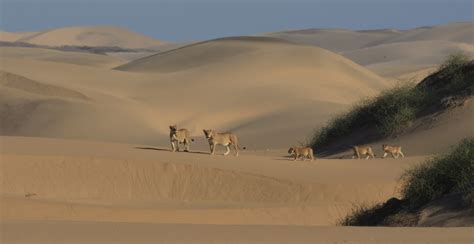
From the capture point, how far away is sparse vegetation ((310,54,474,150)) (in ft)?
110

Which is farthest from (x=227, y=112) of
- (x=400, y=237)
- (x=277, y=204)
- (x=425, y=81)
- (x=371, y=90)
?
(x=400, y=237)

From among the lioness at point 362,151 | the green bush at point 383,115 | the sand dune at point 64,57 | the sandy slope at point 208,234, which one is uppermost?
the sand dune at point 64,57

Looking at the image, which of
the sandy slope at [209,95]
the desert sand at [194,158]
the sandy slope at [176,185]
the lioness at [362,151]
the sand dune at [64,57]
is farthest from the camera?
the sand dune at [64,57]

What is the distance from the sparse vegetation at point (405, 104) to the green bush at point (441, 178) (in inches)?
558

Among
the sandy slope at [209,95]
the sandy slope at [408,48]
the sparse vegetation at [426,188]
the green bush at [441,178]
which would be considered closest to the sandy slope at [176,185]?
the sparse vegetation at [426,188]

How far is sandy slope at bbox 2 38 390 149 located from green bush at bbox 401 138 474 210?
24637 mm

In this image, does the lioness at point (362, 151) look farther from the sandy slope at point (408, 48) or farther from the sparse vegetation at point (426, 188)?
the sandy slope at point (408, 48)

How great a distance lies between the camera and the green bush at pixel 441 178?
1850 cm

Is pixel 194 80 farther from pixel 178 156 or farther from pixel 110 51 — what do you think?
pixel 110 51

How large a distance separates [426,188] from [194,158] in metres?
8.57

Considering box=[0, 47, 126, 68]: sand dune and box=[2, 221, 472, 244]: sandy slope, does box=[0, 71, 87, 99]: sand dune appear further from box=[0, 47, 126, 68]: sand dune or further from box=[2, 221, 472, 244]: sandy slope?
box=[0, 47, 126, 68]: sand dune

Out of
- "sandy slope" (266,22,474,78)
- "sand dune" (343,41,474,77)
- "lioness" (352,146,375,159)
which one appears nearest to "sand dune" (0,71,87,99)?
"lioness" (352,146,375,159)

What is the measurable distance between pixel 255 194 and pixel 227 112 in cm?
3266

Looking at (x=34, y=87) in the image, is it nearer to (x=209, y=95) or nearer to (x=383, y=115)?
(x=209, y=95)
